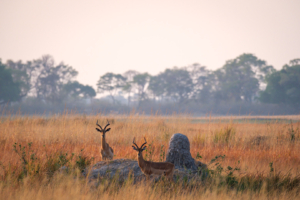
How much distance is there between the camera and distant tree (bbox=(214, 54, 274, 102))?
168 ft

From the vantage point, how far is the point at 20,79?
45.2 m

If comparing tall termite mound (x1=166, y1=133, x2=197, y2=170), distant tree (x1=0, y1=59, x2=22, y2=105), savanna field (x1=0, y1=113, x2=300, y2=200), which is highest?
distant tree (x1=0, y1=59, x2=22, y2=105)

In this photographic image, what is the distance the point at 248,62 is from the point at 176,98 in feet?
54.2

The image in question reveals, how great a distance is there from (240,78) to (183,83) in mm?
11845

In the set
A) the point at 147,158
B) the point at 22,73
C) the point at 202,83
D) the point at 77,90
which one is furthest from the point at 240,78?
the point at 147,158

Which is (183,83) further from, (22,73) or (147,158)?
(147,158)

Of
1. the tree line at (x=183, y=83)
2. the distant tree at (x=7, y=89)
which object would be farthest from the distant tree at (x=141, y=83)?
the distant tree at (x=7, y=89)

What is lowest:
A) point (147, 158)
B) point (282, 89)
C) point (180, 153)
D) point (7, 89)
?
point (147, 158)

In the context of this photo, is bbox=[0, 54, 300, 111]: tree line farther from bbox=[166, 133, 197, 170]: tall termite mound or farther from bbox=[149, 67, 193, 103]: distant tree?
bbox=[166, 133, 197, 170]: tall termite mound

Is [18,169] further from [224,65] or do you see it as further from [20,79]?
[224,65]

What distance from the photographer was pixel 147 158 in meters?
6.59

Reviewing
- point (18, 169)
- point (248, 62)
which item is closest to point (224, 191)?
point (18, 169)

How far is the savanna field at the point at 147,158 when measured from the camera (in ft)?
13.6

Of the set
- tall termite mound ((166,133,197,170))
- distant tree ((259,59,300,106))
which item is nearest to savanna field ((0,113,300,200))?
tall termite mound ((166,133,197,170))
